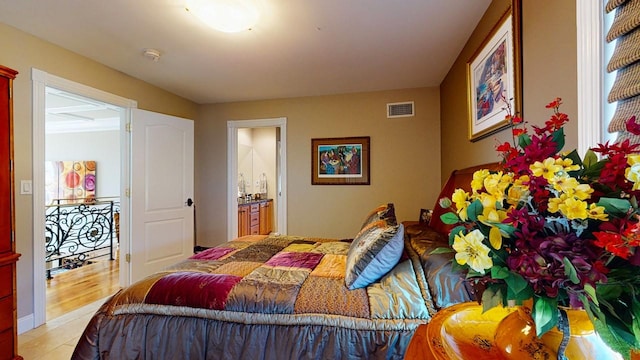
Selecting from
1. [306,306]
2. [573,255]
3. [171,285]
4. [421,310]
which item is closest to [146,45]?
[171,285]

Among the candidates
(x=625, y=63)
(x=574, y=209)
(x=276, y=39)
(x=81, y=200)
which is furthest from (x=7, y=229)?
(x=81, y=200)

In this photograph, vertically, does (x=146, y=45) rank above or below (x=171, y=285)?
above

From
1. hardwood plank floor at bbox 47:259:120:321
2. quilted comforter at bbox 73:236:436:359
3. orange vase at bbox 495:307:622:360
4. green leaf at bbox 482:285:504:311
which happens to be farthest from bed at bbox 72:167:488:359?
hardwood plank floor at bbox 47:259:120:321

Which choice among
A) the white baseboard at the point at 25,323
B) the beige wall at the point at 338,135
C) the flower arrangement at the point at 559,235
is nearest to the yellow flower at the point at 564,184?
the flower arrangement at the point at 559,235

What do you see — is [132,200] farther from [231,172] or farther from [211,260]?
[211,260]

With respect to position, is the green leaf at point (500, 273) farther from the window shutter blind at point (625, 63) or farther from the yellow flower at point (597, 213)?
the window shutter blind at point (625, 63)

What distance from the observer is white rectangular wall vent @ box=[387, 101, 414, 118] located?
12.0 feet

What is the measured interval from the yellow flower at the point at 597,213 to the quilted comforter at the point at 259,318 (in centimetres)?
90

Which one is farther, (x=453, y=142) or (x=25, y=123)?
(x=453, y=142)

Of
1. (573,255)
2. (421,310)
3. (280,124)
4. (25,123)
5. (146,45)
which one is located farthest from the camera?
(280,124)

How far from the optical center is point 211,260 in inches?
72.8

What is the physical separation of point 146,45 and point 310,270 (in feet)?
8.05

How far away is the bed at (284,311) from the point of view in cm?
121

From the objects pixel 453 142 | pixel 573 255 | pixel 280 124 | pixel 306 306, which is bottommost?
pixel 306 306
